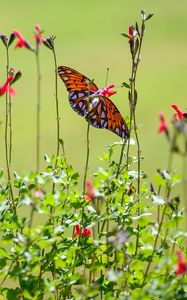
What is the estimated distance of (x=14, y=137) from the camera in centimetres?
758

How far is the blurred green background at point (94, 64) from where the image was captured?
7.16 m

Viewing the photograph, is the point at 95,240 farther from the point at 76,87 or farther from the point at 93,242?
the point at 76,87

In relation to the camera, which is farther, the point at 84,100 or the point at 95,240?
the point at 84,100

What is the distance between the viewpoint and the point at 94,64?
956 cm

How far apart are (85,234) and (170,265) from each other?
508 millimetres

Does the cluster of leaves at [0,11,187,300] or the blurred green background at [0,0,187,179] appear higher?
the blurred green background at [0,0,187,179]

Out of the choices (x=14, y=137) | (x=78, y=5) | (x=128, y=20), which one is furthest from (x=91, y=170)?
(x=78, y=5)

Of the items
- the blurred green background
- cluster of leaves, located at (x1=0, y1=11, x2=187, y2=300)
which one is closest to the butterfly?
cluster of leaves, located at (x1=0, y1=11, x2=187, y2=300)

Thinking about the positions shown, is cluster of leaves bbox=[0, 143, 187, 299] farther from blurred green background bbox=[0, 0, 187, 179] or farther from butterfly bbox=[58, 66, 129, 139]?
blurred green background bbox=[0, 0, 187, 179]

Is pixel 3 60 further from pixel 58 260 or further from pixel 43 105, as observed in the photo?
pixel 58 260

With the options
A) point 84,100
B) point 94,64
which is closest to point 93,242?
point 84,100

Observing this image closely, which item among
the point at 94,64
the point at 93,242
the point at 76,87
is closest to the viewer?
the point at 93,242

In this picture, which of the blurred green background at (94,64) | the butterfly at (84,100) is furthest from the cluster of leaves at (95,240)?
the blurred green background at (94,64)

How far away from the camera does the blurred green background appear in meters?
7.16
